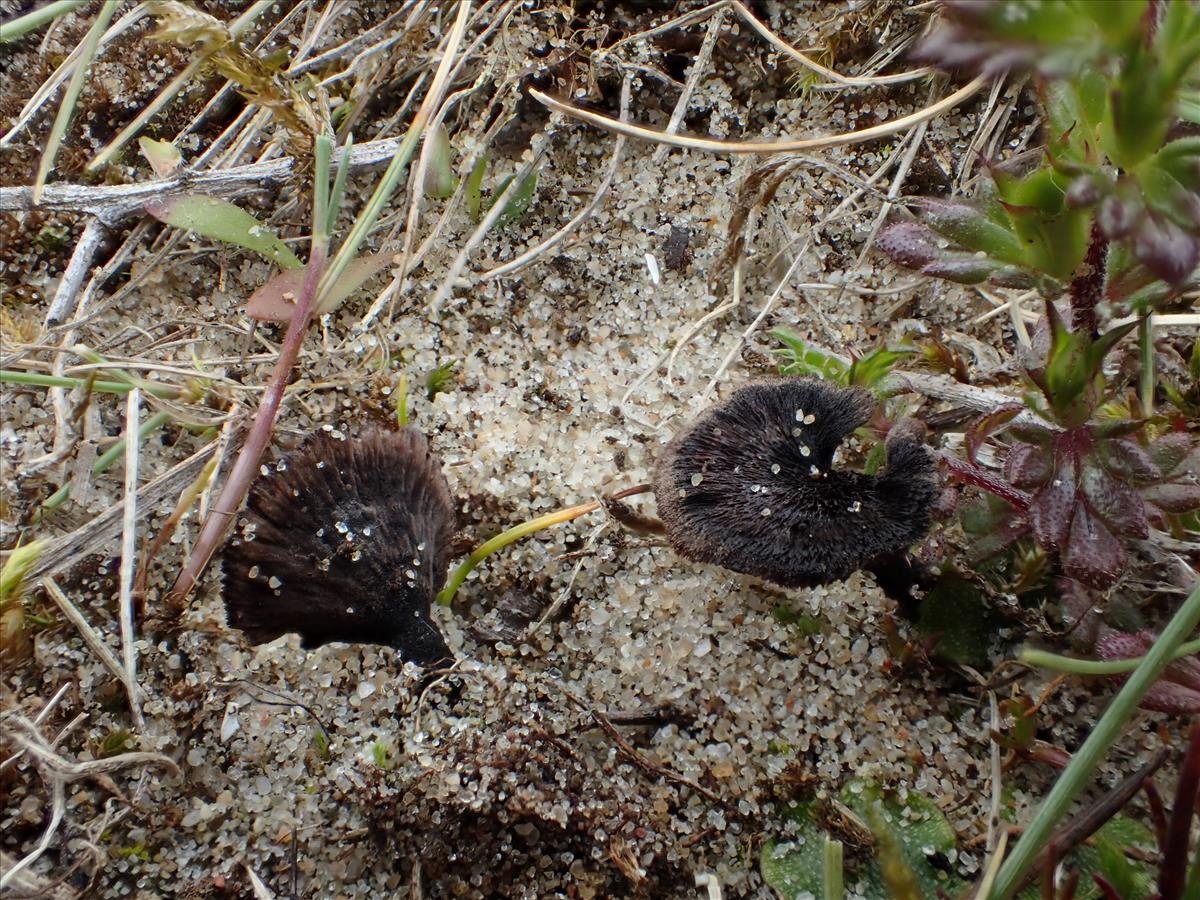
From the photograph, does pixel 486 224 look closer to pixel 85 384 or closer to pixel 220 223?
pixel 220 223

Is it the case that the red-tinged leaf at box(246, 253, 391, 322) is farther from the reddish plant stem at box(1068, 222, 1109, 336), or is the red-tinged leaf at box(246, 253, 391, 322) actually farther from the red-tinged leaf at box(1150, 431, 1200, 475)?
the red-tinged leaf at box(1150, 431, 1200, 475)

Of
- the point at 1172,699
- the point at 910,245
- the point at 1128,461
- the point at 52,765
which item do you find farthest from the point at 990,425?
the point at 52,765

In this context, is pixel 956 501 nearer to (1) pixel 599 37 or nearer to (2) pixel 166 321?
(1) pixel 599 37

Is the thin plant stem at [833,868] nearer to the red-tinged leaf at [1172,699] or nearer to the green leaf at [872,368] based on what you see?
the red-tinged leaf at [1172,699]

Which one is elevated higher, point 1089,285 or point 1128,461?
point 1089,285

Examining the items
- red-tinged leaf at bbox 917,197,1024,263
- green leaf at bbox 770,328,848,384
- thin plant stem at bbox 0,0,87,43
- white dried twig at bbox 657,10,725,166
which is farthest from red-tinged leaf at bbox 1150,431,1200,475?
thin plant stem at bbox 0,0,87,43

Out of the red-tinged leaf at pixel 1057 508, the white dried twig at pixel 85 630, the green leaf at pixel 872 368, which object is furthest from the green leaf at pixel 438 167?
the red-tinged leaf at pixel 1057 508
